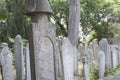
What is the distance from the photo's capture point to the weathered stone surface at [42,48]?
228 inches

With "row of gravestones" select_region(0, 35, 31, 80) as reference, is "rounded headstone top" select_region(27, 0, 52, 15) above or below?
above

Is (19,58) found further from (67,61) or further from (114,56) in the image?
(114,56)

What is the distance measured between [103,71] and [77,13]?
3.91 meters

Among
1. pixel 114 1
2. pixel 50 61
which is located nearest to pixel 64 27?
pixel 114 1

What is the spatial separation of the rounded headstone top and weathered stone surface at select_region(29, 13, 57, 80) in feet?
0.34

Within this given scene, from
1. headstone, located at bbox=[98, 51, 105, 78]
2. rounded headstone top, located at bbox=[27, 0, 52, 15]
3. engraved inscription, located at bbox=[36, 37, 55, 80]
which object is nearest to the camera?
rounded headstone top, located at bbox=[27, 0, 52, 15]

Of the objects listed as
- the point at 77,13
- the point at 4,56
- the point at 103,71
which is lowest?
the point at 103,71

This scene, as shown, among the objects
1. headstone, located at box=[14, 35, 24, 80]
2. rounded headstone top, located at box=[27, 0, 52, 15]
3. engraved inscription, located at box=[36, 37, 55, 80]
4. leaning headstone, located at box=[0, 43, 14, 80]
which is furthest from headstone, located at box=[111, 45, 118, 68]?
rounded headstone top, located at box=[27, 0, 52, 15]

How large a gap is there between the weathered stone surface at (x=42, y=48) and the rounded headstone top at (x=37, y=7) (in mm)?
105

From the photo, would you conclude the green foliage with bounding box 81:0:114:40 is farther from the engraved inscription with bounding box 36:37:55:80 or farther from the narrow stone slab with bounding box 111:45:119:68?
the engraved inscription with bounding box 36:37:55:80

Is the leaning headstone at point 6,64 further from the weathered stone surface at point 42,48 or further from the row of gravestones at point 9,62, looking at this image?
the weathered stone surface at point 42,48

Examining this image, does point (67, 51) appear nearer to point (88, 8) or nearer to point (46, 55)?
point (46, 55)

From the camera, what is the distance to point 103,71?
9.27 metres

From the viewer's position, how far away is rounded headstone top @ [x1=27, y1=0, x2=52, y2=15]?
5.72 metres
